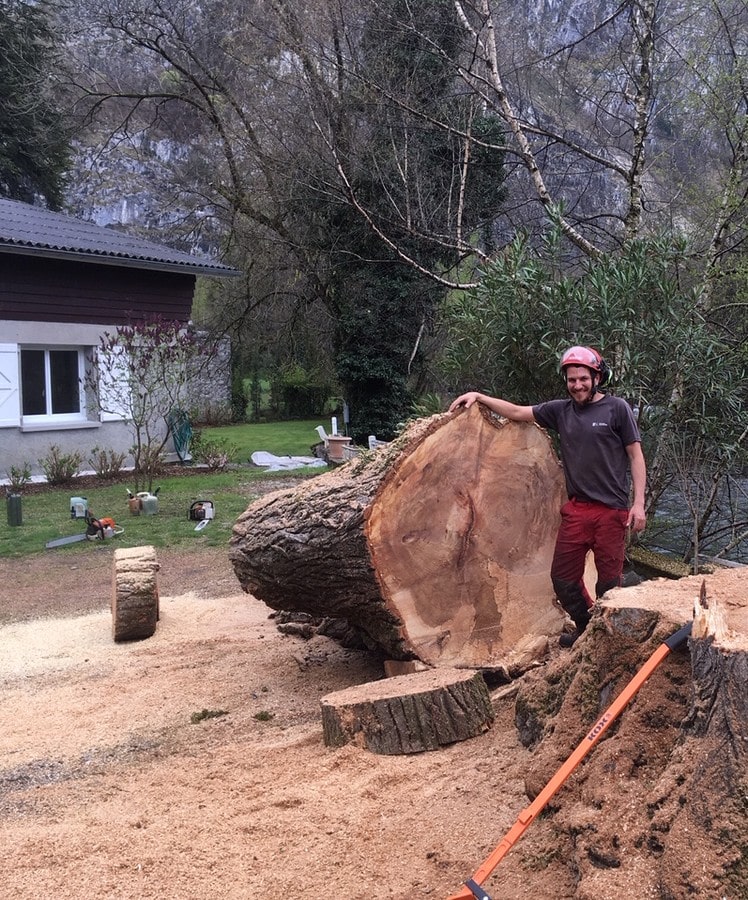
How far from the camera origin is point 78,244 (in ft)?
40.9

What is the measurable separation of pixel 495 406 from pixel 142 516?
689cm

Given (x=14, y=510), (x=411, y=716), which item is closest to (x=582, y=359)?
(x=411, y=716)

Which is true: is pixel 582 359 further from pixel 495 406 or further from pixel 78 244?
pixel 78 244

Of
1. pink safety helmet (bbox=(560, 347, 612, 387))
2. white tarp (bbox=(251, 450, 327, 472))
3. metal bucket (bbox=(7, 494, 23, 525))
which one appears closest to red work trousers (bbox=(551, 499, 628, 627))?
pink safety helmet (bbox=(560, 347, 612, 387))

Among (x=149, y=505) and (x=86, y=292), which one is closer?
(x=149, y=505)

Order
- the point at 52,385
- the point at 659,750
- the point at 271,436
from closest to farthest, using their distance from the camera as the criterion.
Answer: the point at 659,750 < the point at 52,385 < the point at 271,436

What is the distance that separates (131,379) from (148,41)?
820cm

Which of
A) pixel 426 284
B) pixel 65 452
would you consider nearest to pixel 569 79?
pixel 426 284

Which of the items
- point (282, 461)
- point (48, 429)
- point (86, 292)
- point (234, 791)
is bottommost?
point (234, 791)

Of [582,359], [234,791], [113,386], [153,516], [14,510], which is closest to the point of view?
[234,791]

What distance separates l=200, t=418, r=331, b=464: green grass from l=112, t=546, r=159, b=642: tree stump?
9859mm

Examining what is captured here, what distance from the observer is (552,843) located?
217 centimetres

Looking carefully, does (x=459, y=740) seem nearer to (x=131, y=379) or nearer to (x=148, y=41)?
(x=131, y=379)

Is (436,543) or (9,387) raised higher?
(9,387)
